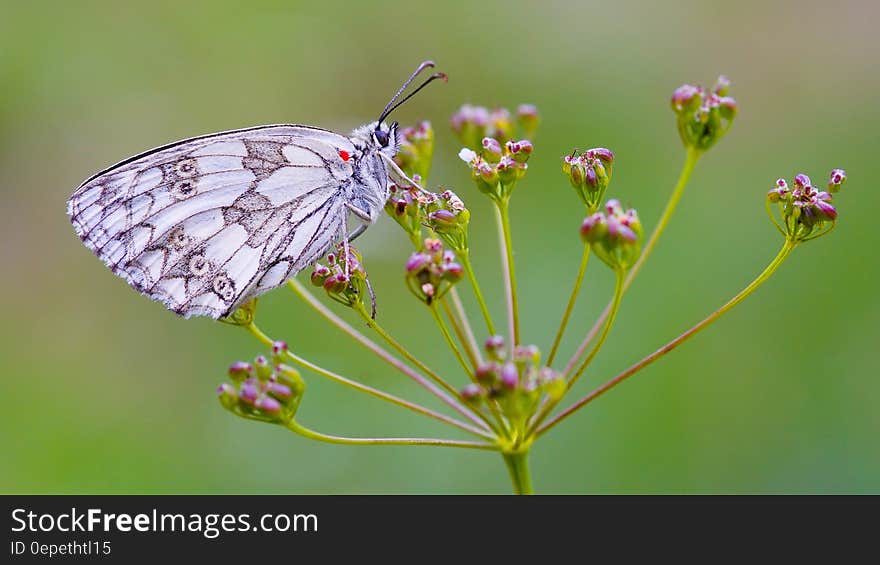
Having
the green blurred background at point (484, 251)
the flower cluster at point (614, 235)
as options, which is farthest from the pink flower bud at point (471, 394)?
the green blurred background at point (484, 251)

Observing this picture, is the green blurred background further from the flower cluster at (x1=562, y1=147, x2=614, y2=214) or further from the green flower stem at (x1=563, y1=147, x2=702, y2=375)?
the flower cluster at (x1=562, y1=147, x2=614, y2=214)

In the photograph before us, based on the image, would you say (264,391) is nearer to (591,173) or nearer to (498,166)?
(498,166)

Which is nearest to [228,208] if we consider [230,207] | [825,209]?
[230,207]

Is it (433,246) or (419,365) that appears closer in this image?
(419,365)

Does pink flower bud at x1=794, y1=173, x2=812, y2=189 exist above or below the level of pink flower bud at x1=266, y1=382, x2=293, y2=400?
above

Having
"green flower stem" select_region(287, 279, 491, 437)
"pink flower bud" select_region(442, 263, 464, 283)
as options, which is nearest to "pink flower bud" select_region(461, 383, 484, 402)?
"green flower stem" select_region(287, 279, 491, 437)

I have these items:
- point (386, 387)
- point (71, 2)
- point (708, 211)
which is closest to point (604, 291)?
point (708, 211)
